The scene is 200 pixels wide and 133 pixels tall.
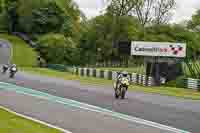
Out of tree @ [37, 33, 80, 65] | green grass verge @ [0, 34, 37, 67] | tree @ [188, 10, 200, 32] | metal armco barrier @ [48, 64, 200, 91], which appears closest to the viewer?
metal armco barrier @ [48, 64, 200, 91]

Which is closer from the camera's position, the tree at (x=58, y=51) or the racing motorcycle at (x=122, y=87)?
the racing motorcycle at (x=122, y=87)

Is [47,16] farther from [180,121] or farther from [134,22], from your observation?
[180,121]

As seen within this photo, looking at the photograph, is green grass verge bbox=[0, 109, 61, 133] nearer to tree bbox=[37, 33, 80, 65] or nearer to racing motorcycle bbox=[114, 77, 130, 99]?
racing motorcycle bbox=[114, 77, 130, 99]

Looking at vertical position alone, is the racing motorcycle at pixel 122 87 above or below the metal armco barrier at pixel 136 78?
above

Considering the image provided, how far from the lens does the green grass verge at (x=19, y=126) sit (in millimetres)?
11493

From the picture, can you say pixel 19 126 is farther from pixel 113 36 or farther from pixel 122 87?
pixel 113 36

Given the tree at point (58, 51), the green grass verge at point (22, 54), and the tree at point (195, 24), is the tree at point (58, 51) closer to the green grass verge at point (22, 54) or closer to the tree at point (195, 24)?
the green grass verge at point (22, 54)

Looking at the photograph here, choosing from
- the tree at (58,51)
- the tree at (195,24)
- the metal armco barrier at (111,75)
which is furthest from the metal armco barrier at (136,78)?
the tree at (195,24)

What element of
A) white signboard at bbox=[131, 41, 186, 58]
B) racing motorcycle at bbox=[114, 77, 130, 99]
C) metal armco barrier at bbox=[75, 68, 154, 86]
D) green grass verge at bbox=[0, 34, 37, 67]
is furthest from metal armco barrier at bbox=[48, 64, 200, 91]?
green grass verge at bbox=[0, 34, 37, 67]

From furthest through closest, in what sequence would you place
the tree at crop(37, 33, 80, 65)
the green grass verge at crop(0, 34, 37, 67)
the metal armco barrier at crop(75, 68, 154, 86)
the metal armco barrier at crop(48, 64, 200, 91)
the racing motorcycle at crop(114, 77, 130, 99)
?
the green grass verge at crop(0, 34, 37, 67)
the tree at crop(37, 33, 80, 65)
the metal armco barrier at crop(75, 68, 154, 86)
the metal armco barrier at crop(48, 64, 200, 91)
the racing motorcycle at crop(114, 77, 130, 99)

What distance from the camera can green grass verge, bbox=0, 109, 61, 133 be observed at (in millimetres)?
11493

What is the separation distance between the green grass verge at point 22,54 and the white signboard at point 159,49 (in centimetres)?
3286

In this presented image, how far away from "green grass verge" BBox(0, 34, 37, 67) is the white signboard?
3286cm

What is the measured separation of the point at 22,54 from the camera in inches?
3206
